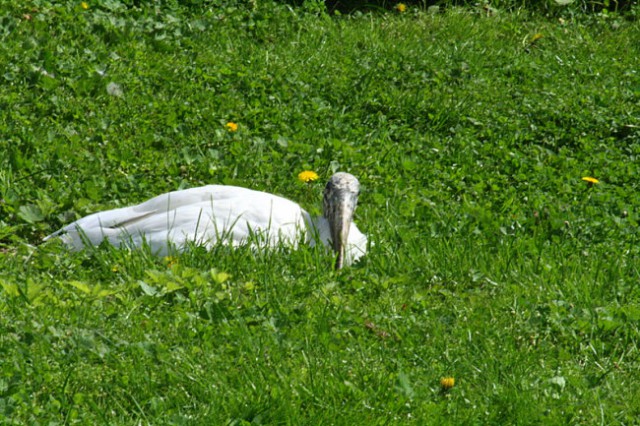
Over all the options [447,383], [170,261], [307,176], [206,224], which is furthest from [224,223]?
[447,383]

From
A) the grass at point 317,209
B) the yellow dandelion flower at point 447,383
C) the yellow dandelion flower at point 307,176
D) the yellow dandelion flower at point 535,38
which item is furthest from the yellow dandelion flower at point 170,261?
the yellow dandelion flower at point 535,38

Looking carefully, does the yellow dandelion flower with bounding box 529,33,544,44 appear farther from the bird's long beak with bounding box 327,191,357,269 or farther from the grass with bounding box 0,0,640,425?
the bird's long beak with bounding box 327,191,357,269

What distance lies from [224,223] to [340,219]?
597mm

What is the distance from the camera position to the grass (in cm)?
389

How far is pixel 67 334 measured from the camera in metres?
4.07

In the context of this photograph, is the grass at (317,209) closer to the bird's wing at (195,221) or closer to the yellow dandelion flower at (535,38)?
the yellow dandelion flower at (535,38)

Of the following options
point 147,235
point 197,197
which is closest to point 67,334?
point 147,235

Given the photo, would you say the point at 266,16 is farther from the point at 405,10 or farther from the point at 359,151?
the point at 359,151

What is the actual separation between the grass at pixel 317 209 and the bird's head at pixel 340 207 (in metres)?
0.17

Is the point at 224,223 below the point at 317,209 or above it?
above

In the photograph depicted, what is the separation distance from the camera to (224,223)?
17.3ft

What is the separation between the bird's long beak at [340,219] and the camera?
5156 mm

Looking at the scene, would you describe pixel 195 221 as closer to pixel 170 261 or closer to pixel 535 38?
pixel 170 261

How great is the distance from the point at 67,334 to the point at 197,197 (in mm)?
1619
